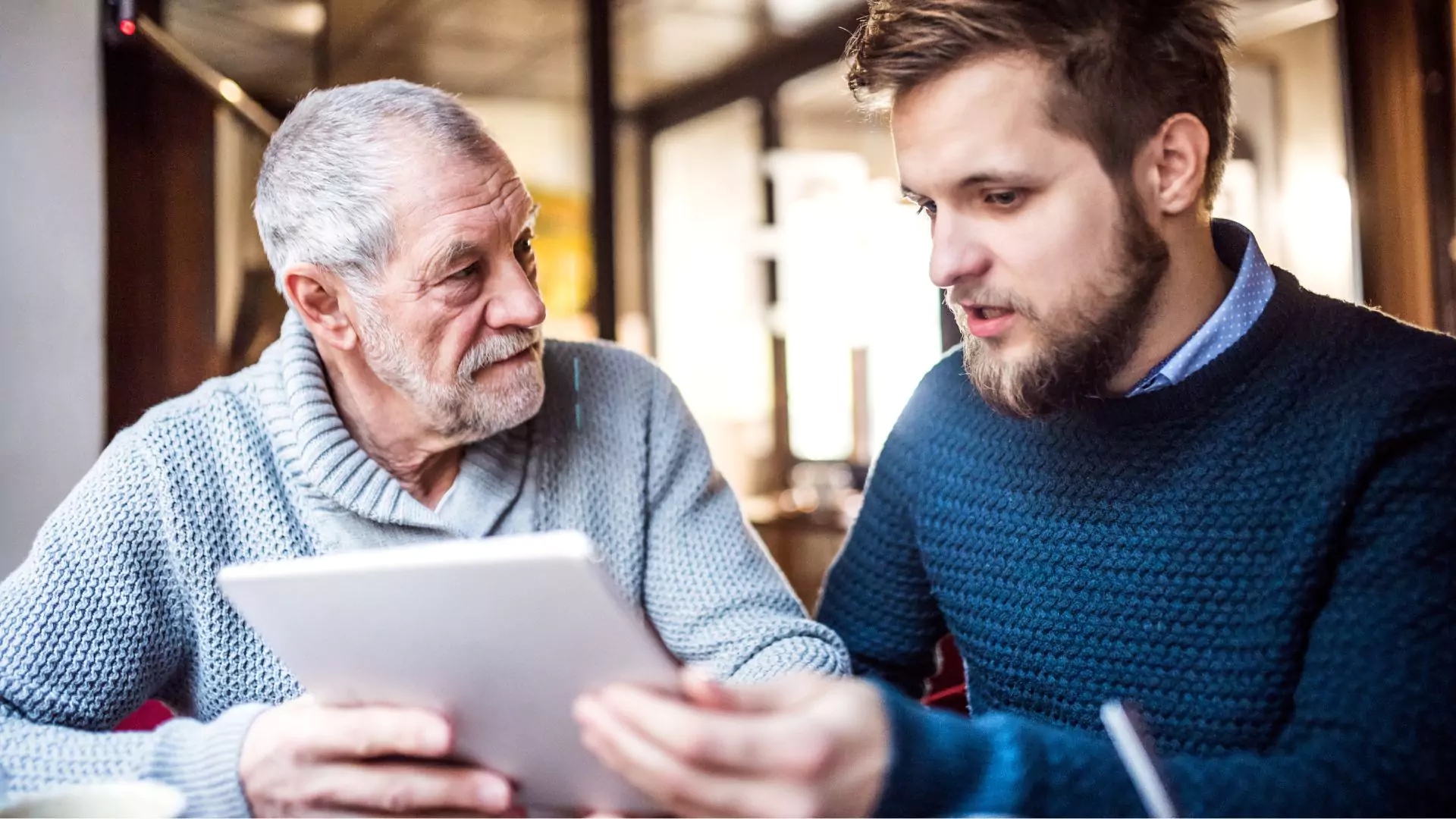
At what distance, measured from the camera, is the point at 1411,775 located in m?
0.81

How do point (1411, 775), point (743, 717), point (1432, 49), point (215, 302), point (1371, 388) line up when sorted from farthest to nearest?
point (1432, 49), point (215, 302), point (1371, 388), point (1411, 775), point (743, 717)

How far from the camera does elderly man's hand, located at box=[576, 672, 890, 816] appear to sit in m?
0.64

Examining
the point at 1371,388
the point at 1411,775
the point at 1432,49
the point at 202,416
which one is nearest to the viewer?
the point at 1411,775

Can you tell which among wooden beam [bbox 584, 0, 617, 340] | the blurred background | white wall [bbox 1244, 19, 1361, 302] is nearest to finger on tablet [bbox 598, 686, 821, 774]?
the blurred background

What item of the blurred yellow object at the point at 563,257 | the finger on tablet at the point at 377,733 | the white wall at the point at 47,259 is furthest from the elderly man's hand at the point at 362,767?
the blurred yellow object at the point at 563,257

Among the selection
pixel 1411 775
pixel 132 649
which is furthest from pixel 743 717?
pixel 132 649

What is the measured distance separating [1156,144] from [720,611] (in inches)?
28.4

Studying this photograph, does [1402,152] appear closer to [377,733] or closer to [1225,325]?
[1225,325]

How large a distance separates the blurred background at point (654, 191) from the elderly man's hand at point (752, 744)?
0.80 m

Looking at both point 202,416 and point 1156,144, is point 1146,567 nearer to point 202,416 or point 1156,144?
point 1156,144

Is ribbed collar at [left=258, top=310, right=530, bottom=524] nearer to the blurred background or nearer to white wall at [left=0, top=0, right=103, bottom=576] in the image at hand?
the blurred background

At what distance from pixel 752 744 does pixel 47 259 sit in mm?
1568

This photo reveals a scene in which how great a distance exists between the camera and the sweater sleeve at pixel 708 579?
121 cm

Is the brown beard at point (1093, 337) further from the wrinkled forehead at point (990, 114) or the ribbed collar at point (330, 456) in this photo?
the ribbed collar at point (330, 456)
